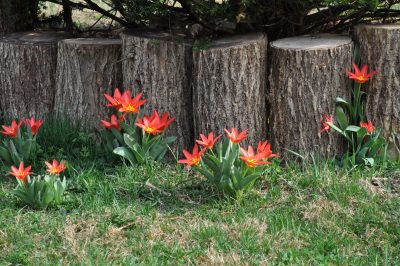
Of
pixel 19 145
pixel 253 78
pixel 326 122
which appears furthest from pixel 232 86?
pixel 19 145

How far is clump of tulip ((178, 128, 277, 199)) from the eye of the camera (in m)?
4.36

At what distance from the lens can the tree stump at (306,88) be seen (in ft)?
15.8

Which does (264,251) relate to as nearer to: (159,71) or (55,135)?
(159,71)

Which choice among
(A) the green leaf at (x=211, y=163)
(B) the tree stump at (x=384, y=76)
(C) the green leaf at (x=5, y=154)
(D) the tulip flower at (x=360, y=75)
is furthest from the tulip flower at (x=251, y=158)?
(C) the green leaf at (x=5, y=154)

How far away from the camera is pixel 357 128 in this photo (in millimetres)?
4859

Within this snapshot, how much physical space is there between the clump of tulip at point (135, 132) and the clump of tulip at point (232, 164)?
0.43 m

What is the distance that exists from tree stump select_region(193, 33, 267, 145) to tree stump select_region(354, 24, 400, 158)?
0.64 m

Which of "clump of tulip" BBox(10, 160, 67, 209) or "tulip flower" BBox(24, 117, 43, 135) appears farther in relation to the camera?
"tulip flower" BBox(24, 117, 43, 135)

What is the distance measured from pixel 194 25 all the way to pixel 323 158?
1.29 metres

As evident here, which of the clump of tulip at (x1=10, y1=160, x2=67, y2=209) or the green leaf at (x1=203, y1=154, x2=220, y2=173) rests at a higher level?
the green leaf at (x1=203, y1=154, x2=220, y2=173)

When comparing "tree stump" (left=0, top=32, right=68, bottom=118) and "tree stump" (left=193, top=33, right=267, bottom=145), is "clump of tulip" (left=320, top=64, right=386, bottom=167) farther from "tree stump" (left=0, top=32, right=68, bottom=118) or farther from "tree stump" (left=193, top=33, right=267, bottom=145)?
"tree stump" (left=0, top=32, right=68, bottom=118)

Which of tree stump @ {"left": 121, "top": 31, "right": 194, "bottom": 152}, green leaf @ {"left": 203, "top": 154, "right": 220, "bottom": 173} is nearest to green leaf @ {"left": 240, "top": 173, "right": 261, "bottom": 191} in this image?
green leaf @ {"left": 203, "top": 154, "right": 220, "bottom": 173}

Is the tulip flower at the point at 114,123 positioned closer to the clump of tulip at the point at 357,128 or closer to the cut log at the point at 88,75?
the cut log at the point at 88,75

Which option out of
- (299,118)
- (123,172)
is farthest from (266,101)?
(123,172)
